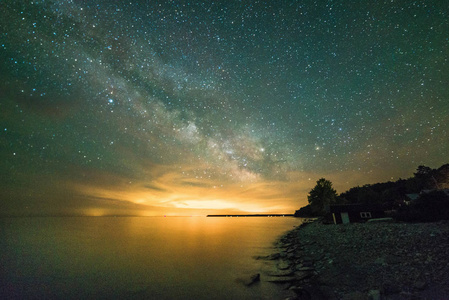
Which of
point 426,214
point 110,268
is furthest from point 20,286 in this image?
point 426,214

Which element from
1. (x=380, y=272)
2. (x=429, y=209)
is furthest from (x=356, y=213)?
(x=380, y=272)

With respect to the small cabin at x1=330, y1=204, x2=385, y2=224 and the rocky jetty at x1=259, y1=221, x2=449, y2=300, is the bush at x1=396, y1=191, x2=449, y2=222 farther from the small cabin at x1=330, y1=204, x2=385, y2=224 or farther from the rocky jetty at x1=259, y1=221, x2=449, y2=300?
the small cabin at x1=330, y1=204, x2=385, y2=224

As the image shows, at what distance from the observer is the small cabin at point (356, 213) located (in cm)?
4044

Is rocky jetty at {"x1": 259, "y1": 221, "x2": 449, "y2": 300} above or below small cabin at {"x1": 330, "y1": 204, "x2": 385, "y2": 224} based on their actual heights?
below

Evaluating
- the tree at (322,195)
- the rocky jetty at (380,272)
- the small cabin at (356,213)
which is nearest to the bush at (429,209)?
the rocky jetty at (380,272)

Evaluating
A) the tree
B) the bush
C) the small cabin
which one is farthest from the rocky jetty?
the tree

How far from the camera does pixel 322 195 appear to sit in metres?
78.8

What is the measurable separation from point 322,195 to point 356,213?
128ft

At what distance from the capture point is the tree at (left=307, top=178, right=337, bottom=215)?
255ft

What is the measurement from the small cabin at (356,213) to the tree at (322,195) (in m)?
36.9

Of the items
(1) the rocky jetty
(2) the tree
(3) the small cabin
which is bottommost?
(1) the rocky jetty

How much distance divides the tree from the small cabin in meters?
36.9

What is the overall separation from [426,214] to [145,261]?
35719 millimetres

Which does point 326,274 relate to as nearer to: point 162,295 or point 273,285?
point 273,285
